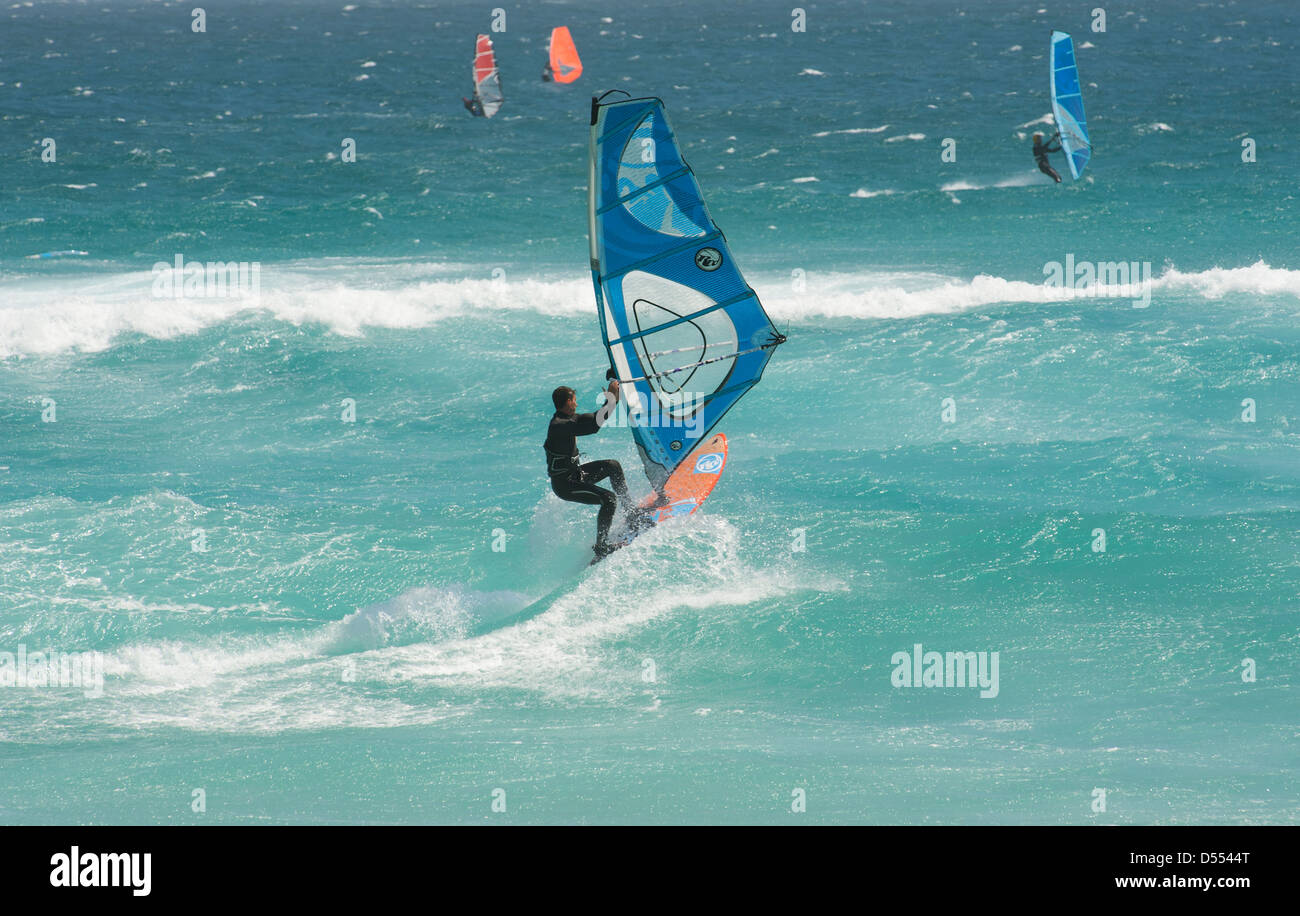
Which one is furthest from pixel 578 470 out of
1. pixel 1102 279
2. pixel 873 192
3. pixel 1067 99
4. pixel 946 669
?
pixel 873 192

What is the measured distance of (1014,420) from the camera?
1284 cm

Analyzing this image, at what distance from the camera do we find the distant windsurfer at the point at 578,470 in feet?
27.7

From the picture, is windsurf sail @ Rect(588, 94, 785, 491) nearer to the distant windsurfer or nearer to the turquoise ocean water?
Result: the distant windsurfer

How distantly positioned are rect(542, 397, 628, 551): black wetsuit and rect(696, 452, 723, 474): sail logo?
2.59ft

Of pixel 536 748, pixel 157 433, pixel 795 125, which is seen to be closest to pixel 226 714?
pixel 536 748

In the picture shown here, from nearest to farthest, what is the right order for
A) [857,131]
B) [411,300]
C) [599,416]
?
1. [599,416]
2. [411,300]
3. [857,131]

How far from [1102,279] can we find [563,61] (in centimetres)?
2235

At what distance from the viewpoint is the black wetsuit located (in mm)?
8522

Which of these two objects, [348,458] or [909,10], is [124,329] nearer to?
[348,458]

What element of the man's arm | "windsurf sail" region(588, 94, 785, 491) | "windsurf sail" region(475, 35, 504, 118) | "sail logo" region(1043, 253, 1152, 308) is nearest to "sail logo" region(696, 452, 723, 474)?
"windsurf sail" region(588, 94, 785, 491)

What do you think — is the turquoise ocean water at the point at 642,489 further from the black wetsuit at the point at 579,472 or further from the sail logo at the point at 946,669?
the black wetsuit at the point at 579,472

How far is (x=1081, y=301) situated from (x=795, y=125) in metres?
15.6

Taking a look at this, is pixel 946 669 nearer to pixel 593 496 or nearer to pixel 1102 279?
A: pixel 593 496

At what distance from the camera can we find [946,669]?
8.12m
